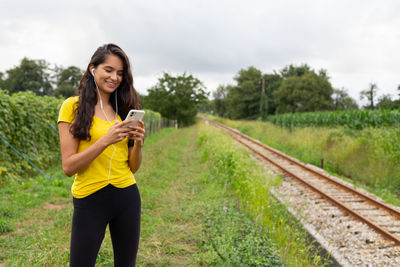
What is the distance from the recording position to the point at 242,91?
54875mm

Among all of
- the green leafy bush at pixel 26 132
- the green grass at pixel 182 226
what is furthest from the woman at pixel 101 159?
the green leafy bush at pixel 26 132

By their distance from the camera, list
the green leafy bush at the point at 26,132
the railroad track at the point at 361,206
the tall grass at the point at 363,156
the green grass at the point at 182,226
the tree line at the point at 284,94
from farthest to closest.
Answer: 1. the tree line at the point at 284,94
2. the tall grass at the point at 363,156
3. the green leafy bush at the point at 26,132
4. the railroad track at the point at 361,206
5. the green grass at the point at 182,226

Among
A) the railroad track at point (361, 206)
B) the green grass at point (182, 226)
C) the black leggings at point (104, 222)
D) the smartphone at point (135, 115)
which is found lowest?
the railroad track at point (361, 206)

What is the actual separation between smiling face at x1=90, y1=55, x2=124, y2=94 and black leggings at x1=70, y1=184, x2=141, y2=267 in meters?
0.68

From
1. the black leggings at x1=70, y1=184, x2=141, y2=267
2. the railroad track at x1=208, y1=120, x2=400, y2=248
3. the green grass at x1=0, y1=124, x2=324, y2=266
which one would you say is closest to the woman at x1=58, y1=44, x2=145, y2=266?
the black leggings at x1=70, y1=184, x2=141, y2=267

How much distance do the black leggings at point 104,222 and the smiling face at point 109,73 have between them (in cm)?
68

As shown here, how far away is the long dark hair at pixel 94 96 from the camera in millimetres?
1740

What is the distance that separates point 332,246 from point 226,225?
194cm

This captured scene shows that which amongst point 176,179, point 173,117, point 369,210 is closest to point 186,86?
point 173,117

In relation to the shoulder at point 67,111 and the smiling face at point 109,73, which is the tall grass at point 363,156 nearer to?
the smiling face at point 109,73

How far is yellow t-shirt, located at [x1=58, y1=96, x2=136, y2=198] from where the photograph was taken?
5.90 ft

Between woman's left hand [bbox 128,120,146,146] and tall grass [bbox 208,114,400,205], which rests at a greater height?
woman's left hand [bbox 128,120,146,146]

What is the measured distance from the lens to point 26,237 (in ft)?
13.8

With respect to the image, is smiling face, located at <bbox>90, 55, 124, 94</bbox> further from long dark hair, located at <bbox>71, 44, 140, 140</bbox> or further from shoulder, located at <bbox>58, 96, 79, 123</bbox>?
shoulder, located at <bbox>58, 96, 79, 123</bbox>
